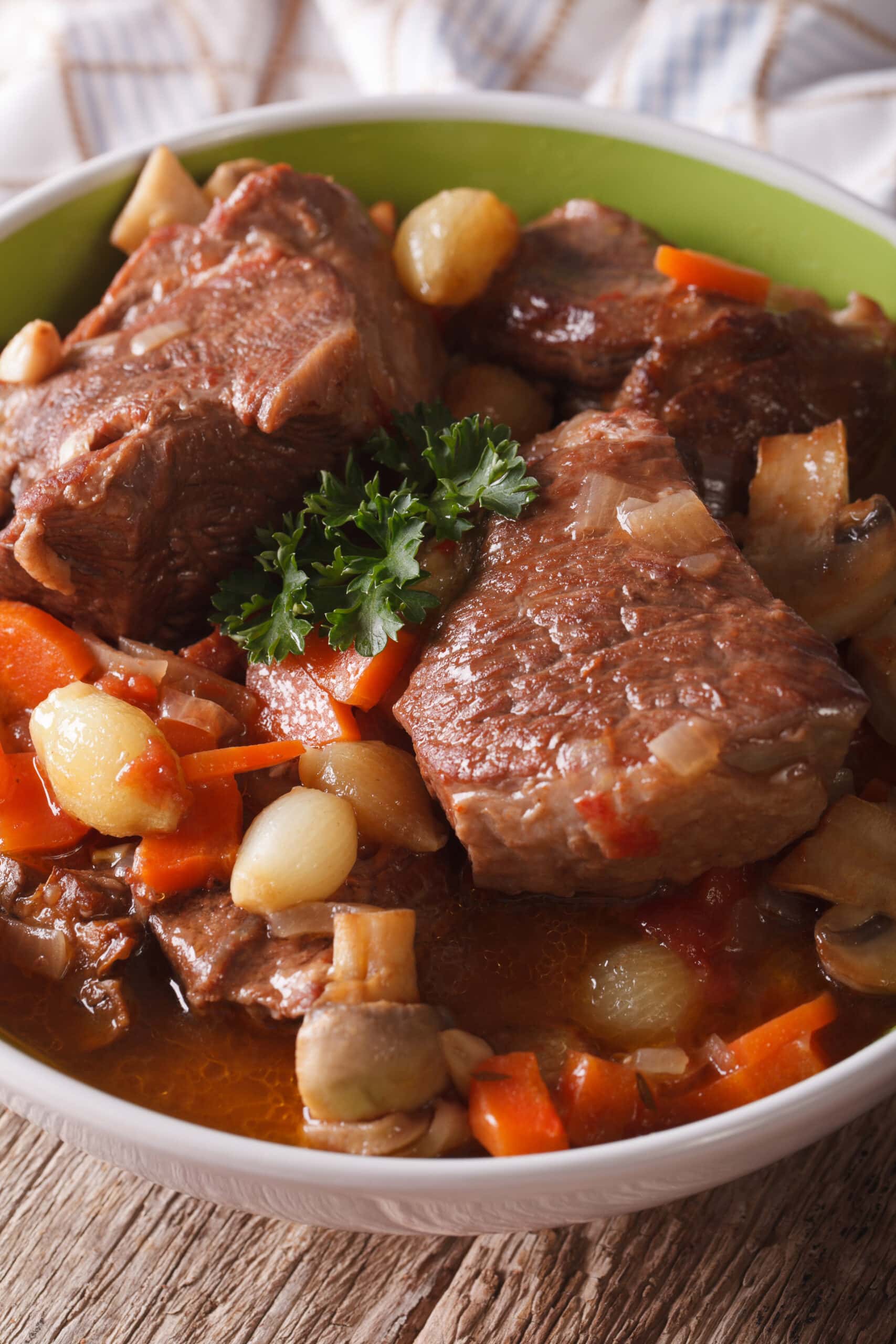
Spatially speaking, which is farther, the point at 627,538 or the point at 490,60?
the point at 490,60

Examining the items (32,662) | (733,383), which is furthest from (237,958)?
(733,383)

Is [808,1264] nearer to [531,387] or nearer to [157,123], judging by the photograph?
[531,387]

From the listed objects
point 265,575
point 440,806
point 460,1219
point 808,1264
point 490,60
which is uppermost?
point 490,60

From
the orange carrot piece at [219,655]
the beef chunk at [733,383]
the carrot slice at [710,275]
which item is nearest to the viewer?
the orange carrot piece at [219,655]

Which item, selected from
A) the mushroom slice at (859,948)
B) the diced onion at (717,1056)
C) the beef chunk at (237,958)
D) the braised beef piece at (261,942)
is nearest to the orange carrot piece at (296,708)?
the braised beef piece at (261,942)

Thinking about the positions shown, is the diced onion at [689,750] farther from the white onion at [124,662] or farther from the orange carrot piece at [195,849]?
the white onion at [124,662]

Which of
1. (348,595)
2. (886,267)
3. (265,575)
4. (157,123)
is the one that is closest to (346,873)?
(348,595)
